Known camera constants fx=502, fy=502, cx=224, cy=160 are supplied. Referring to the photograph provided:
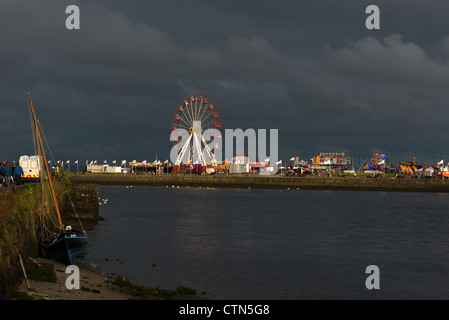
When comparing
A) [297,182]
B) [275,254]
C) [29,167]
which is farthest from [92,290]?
[297,182]

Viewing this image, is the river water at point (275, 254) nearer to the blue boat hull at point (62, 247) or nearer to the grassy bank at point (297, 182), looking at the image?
→ the blue boat hull at point (62, 247)

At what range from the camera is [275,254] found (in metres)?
33.2

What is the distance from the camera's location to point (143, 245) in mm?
35000

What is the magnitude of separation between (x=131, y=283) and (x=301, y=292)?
303 inches

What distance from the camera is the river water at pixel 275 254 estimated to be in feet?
78.1

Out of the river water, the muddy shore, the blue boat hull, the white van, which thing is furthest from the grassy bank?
the muddy shore

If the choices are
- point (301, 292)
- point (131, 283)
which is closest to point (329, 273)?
point (301, 292)

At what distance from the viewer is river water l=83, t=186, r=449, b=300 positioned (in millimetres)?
23812

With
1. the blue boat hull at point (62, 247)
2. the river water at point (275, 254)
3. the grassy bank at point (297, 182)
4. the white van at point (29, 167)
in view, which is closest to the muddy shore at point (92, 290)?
the blue boat hull at point (62, 247)

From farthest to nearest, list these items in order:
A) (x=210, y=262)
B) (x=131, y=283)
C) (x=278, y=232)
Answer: (x=278, y=232) < (x=210, y=262) < (x=131, y=283)

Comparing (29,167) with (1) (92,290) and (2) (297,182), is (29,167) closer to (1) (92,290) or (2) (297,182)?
(1) (92,290)

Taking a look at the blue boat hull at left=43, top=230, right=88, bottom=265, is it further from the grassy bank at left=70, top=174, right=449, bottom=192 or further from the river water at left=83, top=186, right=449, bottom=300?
the grassy bank at left=70, top=174, right=449, bottom=192
